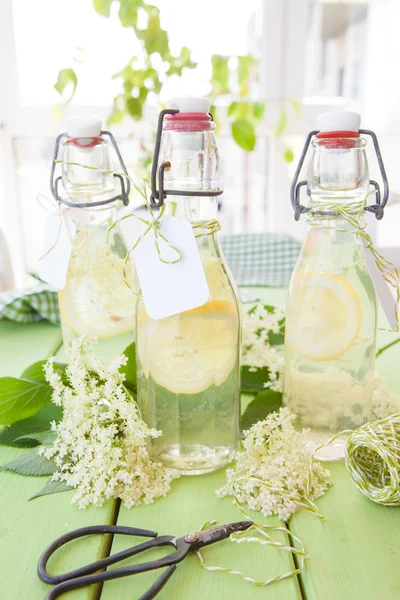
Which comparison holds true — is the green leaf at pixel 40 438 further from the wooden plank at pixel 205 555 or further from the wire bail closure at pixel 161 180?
the wire bail closure at pixel 161 180

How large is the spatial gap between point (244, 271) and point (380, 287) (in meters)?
0.79

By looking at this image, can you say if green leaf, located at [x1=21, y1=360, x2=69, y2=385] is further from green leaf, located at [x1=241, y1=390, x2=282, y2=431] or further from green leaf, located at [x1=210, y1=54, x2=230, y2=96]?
green leaf, located at [x1=210, y1=54, x2=230, y2=96]

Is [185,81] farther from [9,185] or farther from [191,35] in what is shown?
[9,185]

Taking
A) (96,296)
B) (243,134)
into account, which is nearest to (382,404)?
(96,296)

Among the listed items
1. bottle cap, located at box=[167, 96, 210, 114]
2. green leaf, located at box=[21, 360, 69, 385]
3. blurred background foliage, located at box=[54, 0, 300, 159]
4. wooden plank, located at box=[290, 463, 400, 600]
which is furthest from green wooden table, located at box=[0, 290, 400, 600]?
blurred background foliage, located at box=[54, 0, 300, 159]

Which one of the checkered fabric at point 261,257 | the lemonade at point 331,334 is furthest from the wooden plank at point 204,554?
the checkered fabric at point 261,257

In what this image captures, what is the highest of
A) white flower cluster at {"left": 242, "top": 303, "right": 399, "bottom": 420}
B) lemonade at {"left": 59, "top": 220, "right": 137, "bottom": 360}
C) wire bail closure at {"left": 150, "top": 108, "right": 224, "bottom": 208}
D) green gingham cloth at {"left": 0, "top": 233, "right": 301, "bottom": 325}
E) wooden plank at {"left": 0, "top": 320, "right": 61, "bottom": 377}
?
wire bail closure at {"left": 150, "top": 108, "right": 224, "bottom": 208}

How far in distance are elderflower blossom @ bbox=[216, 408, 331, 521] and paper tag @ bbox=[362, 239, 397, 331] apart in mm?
126

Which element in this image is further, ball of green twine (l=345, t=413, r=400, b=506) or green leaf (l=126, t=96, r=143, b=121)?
green leaf (l=126, t=96, r=143, b=121)

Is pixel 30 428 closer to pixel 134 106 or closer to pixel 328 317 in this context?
pixel 328 317

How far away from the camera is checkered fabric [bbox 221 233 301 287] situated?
48.6 inches

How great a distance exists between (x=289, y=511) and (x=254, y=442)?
8cm

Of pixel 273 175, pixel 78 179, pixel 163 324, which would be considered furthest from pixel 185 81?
pixel 163 324

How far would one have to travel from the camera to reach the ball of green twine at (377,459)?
0.42 meters
